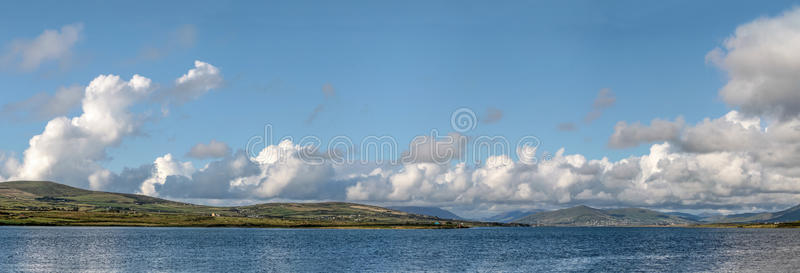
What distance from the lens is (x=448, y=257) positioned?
14100 cm

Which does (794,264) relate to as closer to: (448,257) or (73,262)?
(448,257)

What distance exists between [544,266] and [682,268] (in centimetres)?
2482

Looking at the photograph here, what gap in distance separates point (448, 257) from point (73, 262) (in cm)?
7675

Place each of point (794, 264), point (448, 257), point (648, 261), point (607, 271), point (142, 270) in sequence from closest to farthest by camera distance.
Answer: point (142, 270)
point (607, 271)
point (794, 264)
point (648, 261)
point (448, 257)

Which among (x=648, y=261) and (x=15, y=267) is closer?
(x=15, y=267)

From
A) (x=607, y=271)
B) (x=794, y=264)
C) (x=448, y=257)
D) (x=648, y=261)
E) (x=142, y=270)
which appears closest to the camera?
(x=142, y=270)

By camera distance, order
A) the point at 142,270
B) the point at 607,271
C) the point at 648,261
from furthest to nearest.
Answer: the point at 648,261
the point at 607,271
the point at 142,270

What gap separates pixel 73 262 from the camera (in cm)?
11475

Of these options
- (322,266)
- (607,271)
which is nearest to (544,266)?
(607,271)

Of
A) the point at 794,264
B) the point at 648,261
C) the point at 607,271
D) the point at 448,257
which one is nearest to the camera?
the point at 607,271

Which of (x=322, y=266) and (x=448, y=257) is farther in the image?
(x=448, y=257)

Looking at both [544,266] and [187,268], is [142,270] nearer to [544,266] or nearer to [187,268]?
[187,268]

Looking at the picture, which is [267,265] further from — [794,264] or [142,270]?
[794,264]

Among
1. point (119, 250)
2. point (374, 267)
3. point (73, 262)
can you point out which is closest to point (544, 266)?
point (374, 267)
